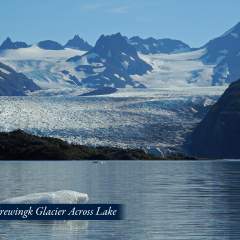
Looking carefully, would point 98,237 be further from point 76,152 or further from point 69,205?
point 76,152

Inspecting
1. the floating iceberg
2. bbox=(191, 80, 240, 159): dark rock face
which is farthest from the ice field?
the floating iceberg

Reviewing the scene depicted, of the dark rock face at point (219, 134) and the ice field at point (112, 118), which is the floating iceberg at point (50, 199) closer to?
the ice field at point (112, 118)

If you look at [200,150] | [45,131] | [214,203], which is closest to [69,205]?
[214,203]

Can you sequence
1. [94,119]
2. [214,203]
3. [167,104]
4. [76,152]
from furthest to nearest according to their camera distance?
[167,104], [94,119], [76,152], [214,203]

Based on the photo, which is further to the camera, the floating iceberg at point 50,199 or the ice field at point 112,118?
the ice field at point 112,118

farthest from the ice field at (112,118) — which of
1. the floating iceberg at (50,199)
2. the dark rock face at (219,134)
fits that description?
the floating iceberg at (50,199)

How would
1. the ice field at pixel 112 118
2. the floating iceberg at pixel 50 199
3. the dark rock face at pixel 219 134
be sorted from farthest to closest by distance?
the dark rock face at pixel 219 134, the ice field at pixel 112 118, the floating iceberg at pixel 50 199

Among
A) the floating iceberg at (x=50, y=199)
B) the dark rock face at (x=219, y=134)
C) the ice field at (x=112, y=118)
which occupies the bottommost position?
the dark rock face at (x=219, y=134)

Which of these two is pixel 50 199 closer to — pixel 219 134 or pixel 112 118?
pixel 112 118
